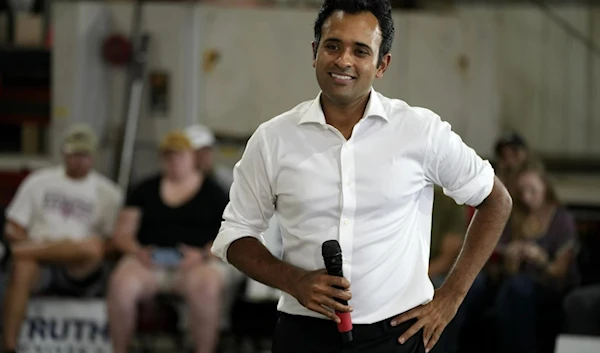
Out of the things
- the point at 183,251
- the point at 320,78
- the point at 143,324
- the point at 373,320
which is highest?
the point at 320,78

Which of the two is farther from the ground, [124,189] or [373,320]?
[373,320]

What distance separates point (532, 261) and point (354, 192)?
302 cm

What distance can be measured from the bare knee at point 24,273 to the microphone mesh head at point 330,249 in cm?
363

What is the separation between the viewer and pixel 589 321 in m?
4.85

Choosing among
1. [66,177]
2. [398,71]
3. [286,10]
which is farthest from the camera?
[286,10]

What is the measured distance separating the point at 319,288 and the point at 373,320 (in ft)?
0.58

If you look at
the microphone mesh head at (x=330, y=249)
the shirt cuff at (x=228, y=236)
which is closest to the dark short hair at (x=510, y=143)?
the shirt cuff at (x=228, y=236)

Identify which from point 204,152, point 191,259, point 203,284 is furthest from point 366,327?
point 204,152

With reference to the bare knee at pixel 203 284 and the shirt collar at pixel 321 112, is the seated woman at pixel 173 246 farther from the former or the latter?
the shirt collar at pixel 321 112

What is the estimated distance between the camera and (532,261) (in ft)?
16.5

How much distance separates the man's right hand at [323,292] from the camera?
2.08 metres

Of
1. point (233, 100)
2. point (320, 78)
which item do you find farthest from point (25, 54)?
point (320, 78)

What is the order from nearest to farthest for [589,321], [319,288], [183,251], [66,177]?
1. [319,288]
2. [589,321]
3. [183,251]
4. [66,177]

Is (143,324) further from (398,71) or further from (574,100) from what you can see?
(574,100)
